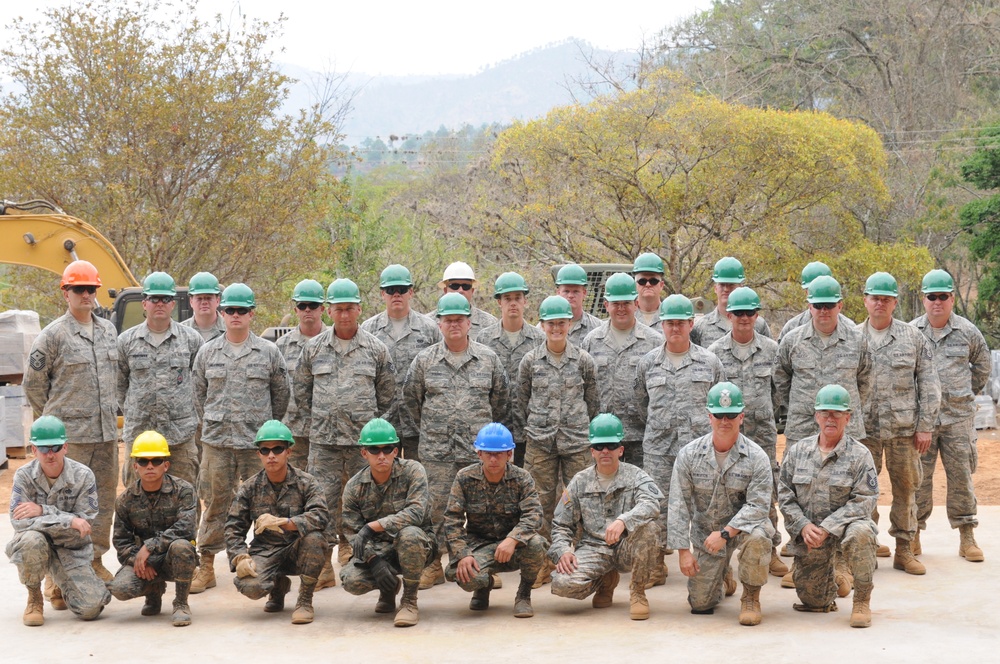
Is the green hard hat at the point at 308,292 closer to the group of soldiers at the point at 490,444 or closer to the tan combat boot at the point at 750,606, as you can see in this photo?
the group of soldiers at the point at 490,444

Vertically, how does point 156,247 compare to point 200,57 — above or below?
below

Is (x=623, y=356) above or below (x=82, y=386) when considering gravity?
above

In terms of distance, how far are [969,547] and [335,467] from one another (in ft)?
14.9

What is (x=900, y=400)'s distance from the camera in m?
7.98

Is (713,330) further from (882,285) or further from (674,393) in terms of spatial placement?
(882,285)

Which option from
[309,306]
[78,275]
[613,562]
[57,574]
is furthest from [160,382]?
[613,562]

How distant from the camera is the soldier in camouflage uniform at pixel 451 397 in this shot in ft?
25.5

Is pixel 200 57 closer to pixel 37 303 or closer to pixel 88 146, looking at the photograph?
pixel 88 146

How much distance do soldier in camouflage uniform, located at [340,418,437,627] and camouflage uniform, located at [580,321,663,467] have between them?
5.39 ft

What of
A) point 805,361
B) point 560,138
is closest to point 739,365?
point 805,361

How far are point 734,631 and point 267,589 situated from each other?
278 centimetres

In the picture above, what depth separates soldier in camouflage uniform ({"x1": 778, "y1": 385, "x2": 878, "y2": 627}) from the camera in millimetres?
6676

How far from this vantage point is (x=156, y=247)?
19.0 m

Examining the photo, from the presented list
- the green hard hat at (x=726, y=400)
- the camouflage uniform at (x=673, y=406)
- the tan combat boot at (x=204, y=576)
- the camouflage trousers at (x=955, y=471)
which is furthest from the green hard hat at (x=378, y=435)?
the camouflage trousers at (x=955, y=471)
